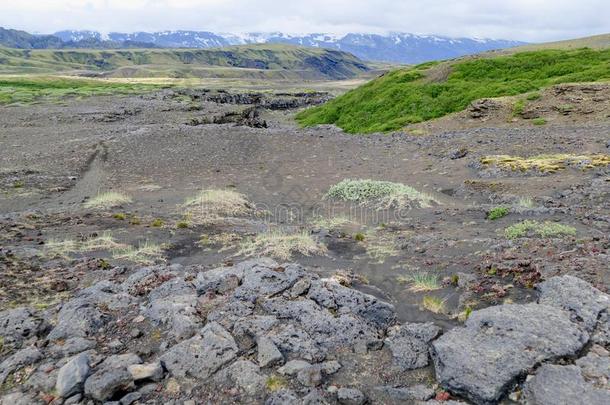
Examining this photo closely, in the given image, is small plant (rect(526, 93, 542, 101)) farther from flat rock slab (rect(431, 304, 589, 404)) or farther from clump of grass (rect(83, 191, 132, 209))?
flat rock slab (rect(431, 304, 589, 404))

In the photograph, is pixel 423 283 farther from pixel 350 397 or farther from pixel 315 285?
pixel 350 397

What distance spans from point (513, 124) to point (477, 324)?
33.7 metres

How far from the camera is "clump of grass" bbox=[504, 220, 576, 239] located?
13273 mm

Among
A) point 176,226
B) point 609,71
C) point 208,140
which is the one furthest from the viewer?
point 609,71

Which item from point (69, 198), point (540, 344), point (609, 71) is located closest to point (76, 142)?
point (69, 198)

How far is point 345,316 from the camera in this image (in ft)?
30.3

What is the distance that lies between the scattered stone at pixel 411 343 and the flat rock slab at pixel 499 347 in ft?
0.92

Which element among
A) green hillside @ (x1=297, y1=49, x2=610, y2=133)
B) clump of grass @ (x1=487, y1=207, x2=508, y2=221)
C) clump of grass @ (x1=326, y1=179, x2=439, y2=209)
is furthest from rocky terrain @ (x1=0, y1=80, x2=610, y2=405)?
green hillside @ (x1=297, y1=49, x2=610, y2=133)

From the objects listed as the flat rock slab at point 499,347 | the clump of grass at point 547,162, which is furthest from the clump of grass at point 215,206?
the clump of grass at point 547,162

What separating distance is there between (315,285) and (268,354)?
2553 millimetres

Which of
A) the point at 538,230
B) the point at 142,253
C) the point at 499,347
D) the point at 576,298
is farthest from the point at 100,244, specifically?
the point at 538,230

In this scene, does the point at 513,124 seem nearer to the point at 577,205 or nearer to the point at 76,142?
the point at 577,205

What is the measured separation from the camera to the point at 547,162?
24.0 meters

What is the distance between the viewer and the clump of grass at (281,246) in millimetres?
14078
